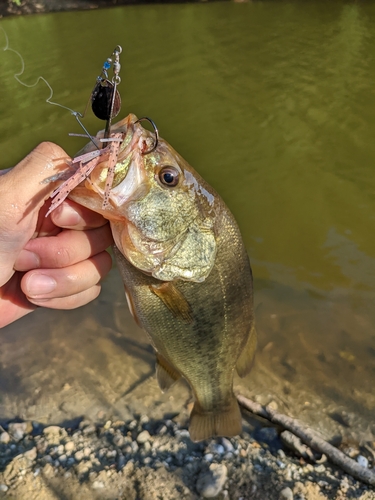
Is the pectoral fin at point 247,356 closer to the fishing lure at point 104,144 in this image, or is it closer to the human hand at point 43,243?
A: the human hand at point 43,243

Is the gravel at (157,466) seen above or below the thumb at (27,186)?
below

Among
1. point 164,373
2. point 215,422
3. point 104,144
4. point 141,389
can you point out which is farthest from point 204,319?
point 141,389

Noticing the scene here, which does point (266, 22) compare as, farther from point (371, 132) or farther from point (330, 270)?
point (330, 270)

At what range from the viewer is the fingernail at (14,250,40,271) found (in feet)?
7.55

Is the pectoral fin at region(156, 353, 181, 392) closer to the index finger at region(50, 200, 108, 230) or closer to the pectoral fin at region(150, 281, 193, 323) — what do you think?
the pectoral fin at region(150, 281, 193, 323)

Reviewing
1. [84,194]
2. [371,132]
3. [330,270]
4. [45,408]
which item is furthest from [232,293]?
[371,132]

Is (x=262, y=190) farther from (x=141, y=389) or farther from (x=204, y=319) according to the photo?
(x=204, y=319)

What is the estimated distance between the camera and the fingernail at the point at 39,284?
7.55ft

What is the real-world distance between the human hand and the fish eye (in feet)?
1.55

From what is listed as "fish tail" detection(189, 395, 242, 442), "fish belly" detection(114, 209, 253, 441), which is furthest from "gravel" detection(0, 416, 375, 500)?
"fish belly" detection(114, 209, 253, 441)

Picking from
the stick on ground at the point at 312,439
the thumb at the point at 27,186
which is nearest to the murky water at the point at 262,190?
the stick on ground at the point at 312,439

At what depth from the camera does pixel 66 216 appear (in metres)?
2.12

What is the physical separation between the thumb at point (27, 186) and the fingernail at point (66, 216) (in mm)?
90

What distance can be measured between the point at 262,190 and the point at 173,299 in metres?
5.40
